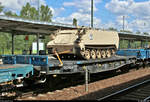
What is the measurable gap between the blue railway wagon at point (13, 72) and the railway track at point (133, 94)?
303cm

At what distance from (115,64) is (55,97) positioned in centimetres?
609

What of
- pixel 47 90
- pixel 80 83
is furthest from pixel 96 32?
pixel 47 90

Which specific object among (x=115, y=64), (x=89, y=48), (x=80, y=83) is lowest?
(x=80, y=83)

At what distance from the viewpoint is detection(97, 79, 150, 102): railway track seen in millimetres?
7762

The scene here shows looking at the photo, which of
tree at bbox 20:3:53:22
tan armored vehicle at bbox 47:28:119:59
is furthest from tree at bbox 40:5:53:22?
tan armored vehicle at bbox 47:28:119:59

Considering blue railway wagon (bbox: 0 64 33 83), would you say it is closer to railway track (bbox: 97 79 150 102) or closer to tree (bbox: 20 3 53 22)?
railway track (bbox: 97 79 150 102)

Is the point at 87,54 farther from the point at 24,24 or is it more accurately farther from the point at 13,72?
the point at 24,24

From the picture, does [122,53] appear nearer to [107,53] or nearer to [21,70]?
[107,53]

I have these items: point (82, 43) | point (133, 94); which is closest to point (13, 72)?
point (82, 43)

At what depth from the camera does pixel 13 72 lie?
742cm

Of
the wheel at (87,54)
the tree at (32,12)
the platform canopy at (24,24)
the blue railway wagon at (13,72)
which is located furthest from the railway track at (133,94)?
the tree at (32,12)

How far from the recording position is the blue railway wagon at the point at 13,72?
23.1 ft

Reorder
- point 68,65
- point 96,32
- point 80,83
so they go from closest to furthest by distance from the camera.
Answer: point 68,65, point 80,83, point 96,32

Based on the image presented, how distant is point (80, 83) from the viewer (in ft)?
37.9
